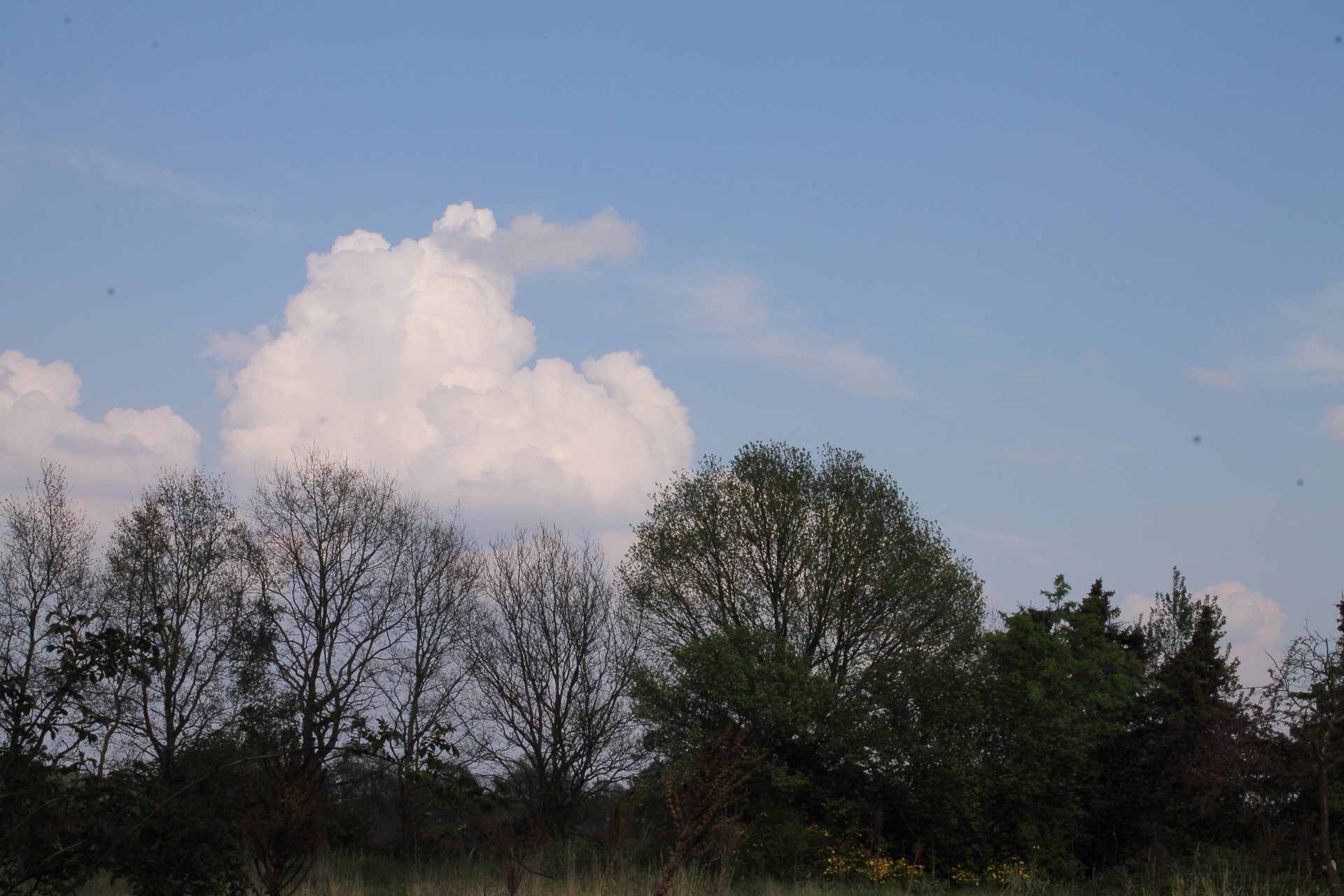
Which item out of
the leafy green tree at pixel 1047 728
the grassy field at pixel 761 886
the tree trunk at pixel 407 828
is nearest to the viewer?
the grassy field at pixel 761 886

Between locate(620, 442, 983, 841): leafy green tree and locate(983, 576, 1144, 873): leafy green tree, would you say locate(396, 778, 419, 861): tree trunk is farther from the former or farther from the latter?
locate(983, 576, 1144, 873): leafy green tree

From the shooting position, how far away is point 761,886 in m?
19.7

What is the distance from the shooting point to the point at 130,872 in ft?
17.1

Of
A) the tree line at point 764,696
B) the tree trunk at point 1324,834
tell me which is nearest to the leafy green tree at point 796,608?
the tree line at point 764,696

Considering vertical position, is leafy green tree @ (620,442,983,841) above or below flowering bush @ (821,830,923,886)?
above

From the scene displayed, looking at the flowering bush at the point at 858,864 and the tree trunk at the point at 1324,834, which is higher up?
the tree trunk at the point at 1324,834

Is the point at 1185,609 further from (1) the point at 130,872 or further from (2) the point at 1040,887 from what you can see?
(1) the point at 130,872

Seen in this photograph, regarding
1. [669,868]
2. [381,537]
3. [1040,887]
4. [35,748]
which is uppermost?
[381,537]

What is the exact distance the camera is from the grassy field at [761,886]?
1301 centimetres

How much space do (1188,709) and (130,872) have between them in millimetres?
28373

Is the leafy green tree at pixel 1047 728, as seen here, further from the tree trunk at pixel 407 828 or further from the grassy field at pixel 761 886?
the tree trunk at pixel 407 828

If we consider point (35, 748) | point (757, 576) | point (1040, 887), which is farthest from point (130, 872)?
point (757, 576)

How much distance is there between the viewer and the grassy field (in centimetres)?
1301

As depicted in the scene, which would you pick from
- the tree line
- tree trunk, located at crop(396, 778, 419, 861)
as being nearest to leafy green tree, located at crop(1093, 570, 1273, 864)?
the tree line
